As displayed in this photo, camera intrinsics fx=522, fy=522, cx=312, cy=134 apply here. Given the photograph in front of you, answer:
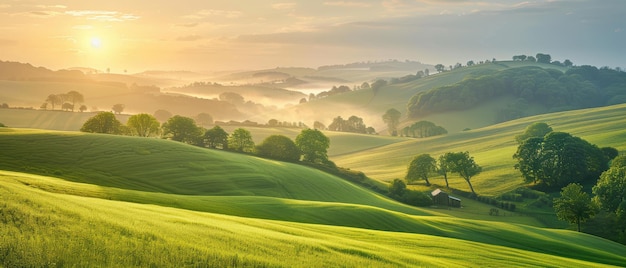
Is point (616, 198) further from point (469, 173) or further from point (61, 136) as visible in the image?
point (61, 136)

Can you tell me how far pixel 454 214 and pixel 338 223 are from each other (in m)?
40.5

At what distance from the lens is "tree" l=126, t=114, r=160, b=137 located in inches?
4157

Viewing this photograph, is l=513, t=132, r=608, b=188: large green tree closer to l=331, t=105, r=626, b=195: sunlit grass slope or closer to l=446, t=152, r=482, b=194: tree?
l=331, t=105, r=626, b=195: sunlit grass slope

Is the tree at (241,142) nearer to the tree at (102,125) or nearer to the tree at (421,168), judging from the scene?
the tree at (102,125)

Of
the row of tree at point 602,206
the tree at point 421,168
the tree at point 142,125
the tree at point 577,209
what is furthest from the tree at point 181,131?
the tree at point 577,209

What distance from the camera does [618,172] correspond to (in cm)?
7238

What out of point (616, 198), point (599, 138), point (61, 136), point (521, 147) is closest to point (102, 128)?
point (61, 136)

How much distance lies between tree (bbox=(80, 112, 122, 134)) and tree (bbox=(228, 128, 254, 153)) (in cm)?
2177

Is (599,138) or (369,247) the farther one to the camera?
(599,138)

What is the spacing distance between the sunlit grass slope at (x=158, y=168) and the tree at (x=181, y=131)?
32291mm

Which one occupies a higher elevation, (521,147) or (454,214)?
(521,147)

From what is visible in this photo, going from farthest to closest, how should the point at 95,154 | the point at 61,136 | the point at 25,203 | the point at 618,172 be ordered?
1. the point at 618,172
2. the point at 61,136
3. the point at 95,154
4. the point at 25,203

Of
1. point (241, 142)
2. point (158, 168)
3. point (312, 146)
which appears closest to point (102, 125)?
point (241, 142)

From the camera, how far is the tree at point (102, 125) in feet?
317
